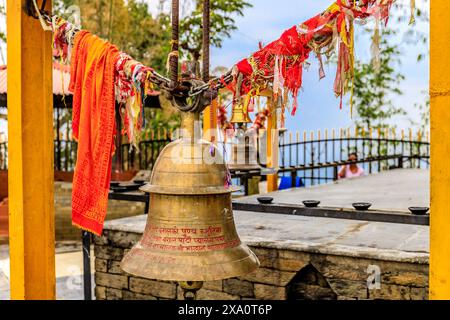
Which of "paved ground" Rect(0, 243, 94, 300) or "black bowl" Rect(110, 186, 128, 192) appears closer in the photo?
"black bowl" Rect(110, 186, 128, 192)

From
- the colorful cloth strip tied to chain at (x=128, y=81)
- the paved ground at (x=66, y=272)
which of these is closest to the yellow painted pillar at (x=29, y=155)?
the colorful cloth strip tied to chain at (x=128, y=81)

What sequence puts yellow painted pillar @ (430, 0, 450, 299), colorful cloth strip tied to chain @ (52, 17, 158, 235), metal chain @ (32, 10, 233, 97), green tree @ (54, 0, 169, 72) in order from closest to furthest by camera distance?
1. yellow painted pillar @ (430, 0, 450, 299)
2. metal chain @ (32, 10, 233, 97)
3. colorful cloth strip tied to chain @ (52, 17, 158, 235)
4. green tree @ (54, 0, 169, 72)

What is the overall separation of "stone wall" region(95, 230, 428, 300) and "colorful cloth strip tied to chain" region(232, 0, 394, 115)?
222cm

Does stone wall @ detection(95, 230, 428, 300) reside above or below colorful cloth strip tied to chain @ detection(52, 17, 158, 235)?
below

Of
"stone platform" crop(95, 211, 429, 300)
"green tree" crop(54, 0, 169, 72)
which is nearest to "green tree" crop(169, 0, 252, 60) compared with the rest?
"green tree" crop(54, 0, 169, 72)

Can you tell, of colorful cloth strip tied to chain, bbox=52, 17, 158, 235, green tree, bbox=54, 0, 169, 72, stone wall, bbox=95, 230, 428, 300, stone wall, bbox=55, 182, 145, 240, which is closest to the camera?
colorful cloth strip tied to chain, bbox=52, 17, 158, 235

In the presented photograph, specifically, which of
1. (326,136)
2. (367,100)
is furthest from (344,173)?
(367,100)

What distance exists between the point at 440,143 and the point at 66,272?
6.23m

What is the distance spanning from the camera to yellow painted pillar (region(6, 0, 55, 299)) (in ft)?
8.41

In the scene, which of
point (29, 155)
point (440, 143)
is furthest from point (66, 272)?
point (440, 143)

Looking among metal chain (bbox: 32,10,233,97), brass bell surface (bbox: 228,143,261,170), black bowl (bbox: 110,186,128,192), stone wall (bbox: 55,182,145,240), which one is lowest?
stone wall (bbox: 55,182,145,240)

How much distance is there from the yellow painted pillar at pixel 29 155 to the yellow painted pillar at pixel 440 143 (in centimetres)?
201

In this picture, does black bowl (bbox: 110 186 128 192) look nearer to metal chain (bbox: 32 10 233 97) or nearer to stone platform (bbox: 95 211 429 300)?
stone platform (bbox: 95 211 429 300)

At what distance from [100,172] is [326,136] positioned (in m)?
11.6
